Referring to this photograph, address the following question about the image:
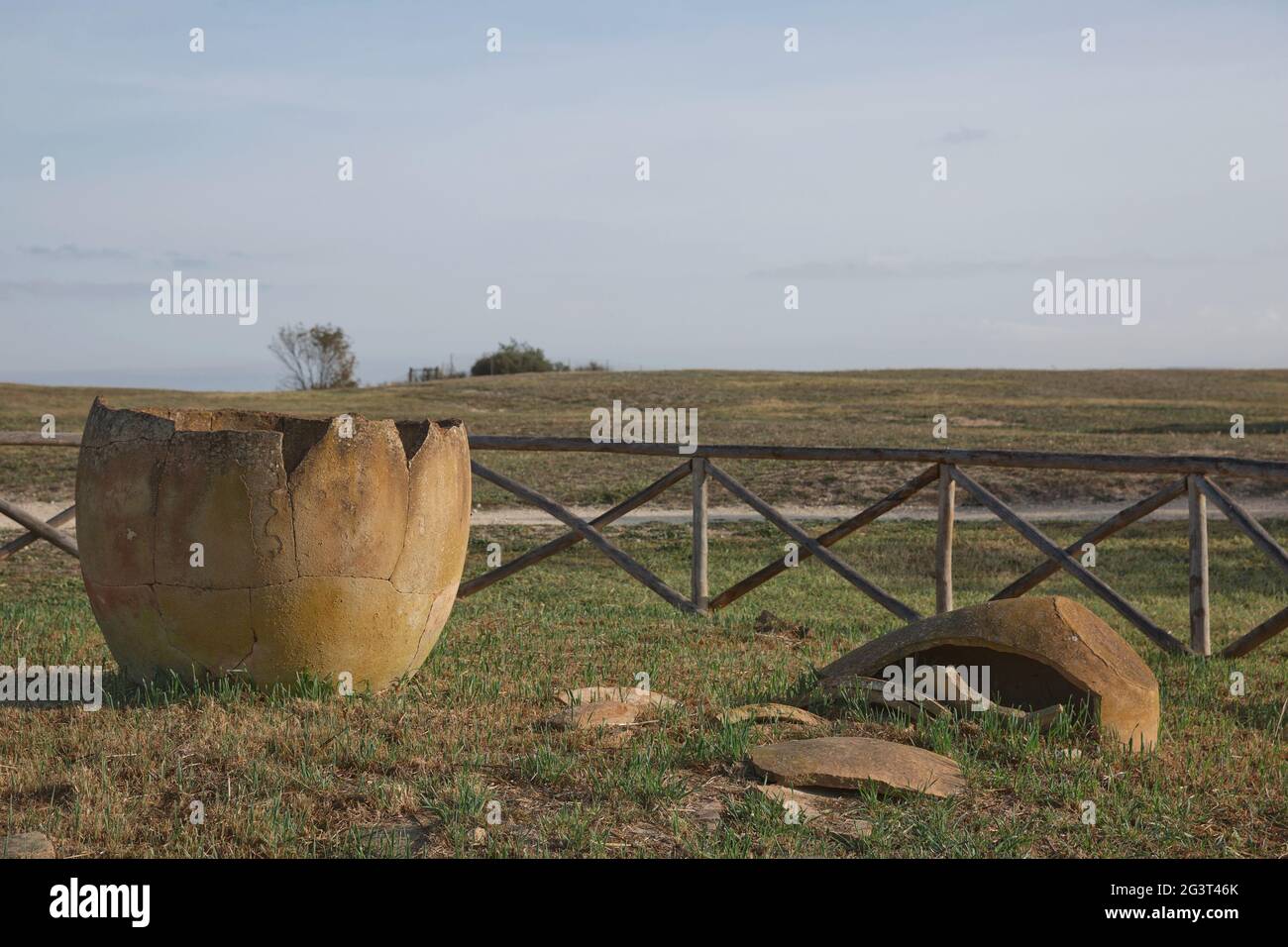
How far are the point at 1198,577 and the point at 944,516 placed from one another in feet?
5.97

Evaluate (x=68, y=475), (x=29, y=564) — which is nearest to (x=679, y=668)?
(x=29, y=564)

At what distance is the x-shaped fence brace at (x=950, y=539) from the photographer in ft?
27.7

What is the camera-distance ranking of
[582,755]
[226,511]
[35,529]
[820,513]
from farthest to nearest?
[820,513]
[35,529]
[226,511]
[582,755]

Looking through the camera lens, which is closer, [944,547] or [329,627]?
[329,627]

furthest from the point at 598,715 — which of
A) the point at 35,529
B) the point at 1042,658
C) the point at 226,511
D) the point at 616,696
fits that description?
the point at 35,529

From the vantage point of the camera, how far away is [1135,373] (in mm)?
60188

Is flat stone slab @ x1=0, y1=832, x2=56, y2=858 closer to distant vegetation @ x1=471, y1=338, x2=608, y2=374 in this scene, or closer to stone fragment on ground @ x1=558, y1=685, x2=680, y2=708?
stone fragment on ground @ x1=558, y1=685, x2=680, y2=708

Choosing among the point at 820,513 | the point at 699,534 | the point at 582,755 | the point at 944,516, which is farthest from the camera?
the point at 820,513

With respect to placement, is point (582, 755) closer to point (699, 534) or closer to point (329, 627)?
point (329, 627)

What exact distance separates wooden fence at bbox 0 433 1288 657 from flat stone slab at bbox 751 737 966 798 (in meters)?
3.98

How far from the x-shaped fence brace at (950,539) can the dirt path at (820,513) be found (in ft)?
23.6

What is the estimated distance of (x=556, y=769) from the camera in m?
5.11

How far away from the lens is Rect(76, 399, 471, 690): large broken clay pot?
19.3ft

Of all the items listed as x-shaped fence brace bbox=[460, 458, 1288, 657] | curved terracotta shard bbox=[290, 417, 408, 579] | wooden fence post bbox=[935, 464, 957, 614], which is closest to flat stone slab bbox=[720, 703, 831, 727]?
curved terracotta shard bbox=[290, 417, 408, 579]
